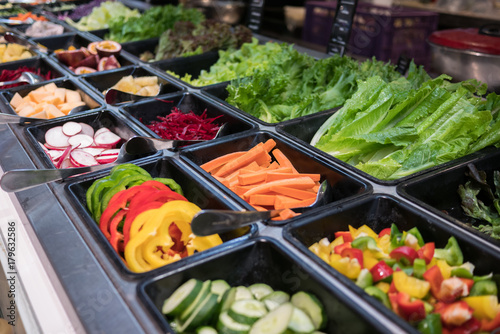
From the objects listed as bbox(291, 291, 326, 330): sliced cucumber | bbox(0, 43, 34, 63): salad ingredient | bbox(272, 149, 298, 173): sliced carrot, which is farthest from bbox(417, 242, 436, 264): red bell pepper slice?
bbox(0, 43, 34, 63): salad ingredient

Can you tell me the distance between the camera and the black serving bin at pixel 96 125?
242cm

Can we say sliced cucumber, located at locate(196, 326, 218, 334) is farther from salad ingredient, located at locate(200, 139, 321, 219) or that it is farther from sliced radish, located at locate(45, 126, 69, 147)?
sliced radish, located at locate(45, 126, 69, 147)

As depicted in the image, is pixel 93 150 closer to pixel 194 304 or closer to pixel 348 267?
pixel 194 304

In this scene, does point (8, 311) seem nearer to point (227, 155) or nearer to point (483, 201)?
point (227, 155)

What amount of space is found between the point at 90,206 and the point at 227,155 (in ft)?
2.34

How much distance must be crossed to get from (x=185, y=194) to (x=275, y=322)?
3.08ft

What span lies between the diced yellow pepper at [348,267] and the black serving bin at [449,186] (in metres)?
0.57

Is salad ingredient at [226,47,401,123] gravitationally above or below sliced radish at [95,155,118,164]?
above

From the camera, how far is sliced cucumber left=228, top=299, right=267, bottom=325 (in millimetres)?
1250

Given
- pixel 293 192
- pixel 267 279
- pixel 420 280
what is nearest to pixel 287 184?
pixel 293 192

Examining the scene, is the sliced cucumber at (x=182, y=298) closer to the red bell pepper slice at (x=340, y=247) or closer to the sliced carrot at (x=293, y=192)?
the red bell pepper slice at (x=340, y=247)

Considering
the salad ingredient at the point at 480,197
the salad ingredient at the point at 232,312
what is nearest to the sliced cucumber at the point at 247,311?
the salad ingredient at the point at 232,312

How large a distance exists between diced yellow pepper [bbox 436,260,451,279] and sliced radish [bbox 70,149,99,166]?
5.37 feet

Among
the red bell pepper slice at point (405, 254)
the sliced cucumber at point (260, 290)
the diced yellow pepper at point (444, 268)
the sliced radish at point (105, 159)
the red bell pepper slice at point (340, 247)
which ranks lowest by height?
the sliced radish at point (105, 159)
